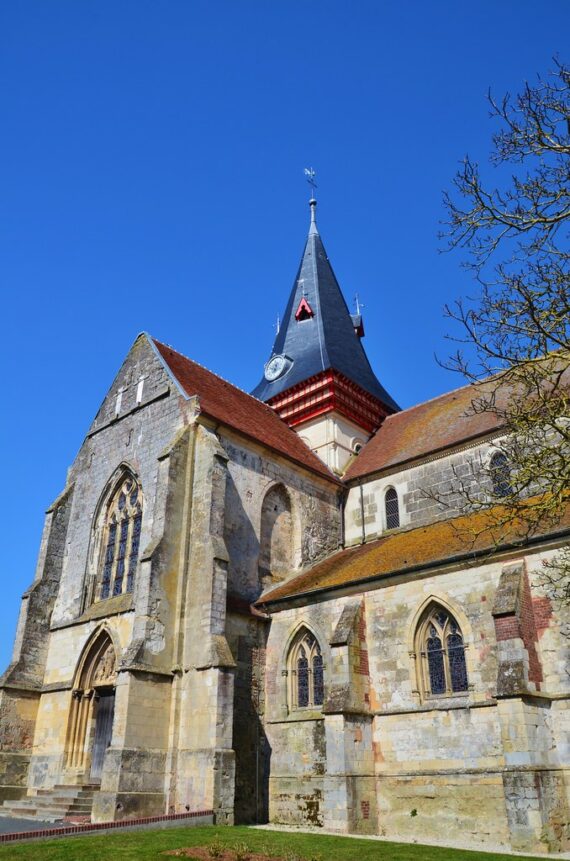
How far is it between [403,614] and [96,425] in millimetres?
12018

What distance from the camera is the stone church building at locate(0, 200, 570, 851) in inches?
525

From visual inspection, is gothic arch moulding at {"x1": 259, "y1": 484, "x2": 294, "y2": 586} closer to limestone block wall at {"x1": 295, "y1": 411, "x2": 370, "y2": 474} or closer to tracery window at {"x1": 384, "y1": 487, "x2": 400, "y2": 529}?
tracery window at {"x1": 384, "y1": 487, "x2": 400, "y2": 529}

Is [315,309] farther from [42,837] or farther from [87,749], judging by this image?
[42,837]

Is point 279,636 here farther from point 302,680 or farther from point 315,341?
point 315,341

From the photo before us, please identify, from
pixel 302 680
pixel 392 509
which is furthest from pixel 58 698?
pixel 392 509

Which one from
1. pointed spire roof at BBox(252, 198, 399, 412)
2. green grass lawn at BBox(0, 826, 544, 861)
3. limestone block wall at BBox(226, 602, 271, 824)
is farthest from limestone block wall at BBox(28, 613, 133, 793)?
pointed spire roof at BBox(252, 198, 399, 412)

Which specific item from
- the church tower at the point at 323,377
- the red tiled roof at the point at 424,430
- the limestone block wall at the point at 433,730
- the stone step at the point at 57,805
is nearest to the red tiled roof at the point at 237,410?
the church tower at the point at 323,377

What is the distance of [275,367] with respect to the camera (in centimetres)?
A: 2902

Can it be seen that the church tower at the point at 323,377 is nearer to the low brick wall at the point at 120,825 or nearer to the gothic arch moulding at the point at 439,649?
the gothic arch moulding at the point at 439,649

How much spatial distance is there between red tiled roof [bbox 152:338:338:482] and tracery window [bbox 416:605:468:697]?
744cm

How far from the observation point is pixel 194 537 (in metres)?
17.2

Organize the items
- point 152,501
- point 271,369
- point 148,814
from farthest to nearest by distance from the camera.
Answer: point 271,369 < point 152,501 < point 148,814

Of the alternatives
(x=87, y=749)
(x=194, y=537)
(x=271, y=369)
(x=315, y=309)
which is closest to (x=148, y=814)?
(x=87, y=749)

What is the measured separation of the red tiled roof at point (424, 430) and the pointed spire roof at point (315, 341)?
8.26 feet
